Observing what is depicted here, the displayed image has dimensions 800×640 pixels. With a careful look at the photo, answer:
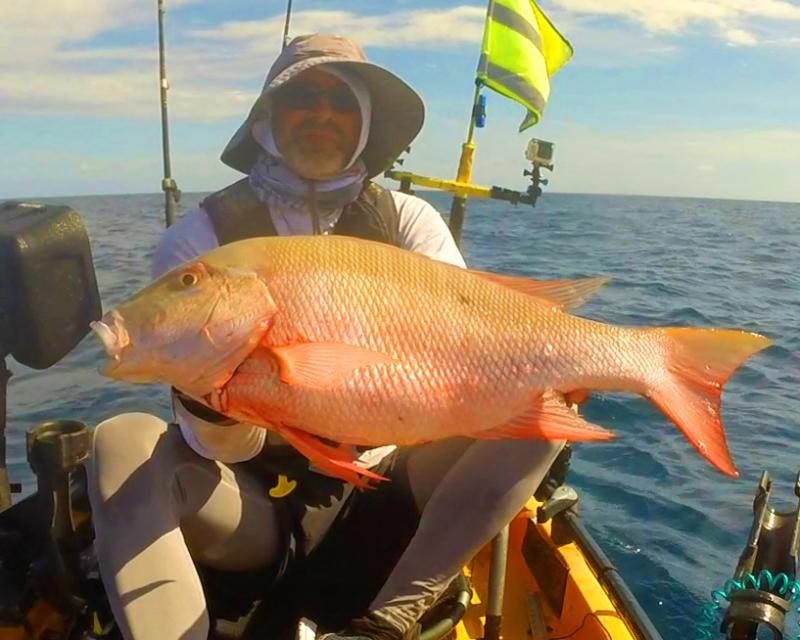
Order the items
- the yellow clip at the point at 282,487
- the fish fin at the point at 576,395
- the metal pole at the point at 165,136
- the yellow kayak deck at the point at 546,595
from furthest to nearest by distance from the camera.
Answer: the metal pole at the point at 165,136 → the yellow kayak deck at the point at 546,595 → the yellow clip at the point at 282,487 → the fish fin at the point at 576,395

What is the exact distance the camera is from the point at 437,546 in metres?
2.54

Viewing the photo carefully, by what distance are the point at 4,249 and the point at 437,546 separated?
177 centimetres

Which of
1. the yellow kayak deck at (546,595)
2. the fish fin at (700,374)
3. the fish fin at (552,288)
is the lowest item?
the yellow kayak deck at (546,595)

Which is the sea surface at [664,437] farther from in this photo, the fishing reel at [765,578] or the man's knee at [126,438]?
the man's knee at [126,438]

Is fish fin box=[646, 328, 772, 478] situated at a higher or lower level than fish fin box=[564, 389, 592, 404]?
higher

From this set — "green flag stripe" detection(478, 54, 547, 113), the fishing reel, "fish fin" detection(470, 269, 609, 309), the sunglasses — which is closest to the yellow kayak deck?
the fishing reel

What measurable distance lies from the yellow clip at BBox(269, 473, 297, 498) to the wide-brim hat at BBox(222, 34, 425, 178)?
47.2 inches

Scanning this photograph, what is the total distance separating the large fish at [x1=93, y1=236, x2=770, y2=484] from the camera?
5.90 feet

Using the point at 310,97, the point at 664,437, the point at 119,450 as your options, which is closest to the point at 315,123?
the point at 310,97

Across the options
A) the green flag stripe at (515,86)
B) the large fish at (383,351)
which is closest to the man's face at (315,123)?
the large fish at (383,351)

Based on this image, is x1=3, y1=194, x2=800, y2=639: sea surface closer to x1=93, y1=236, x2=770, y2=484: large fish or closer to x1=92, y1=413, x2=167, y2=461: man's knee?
x1=93, y1=236, x2=770, y2=484: large fish

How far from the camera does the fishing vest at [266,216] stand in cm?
282

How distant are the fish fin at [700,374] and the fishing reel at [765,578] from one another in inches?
31.5

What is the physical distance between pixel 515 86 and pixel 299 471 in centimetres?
282
